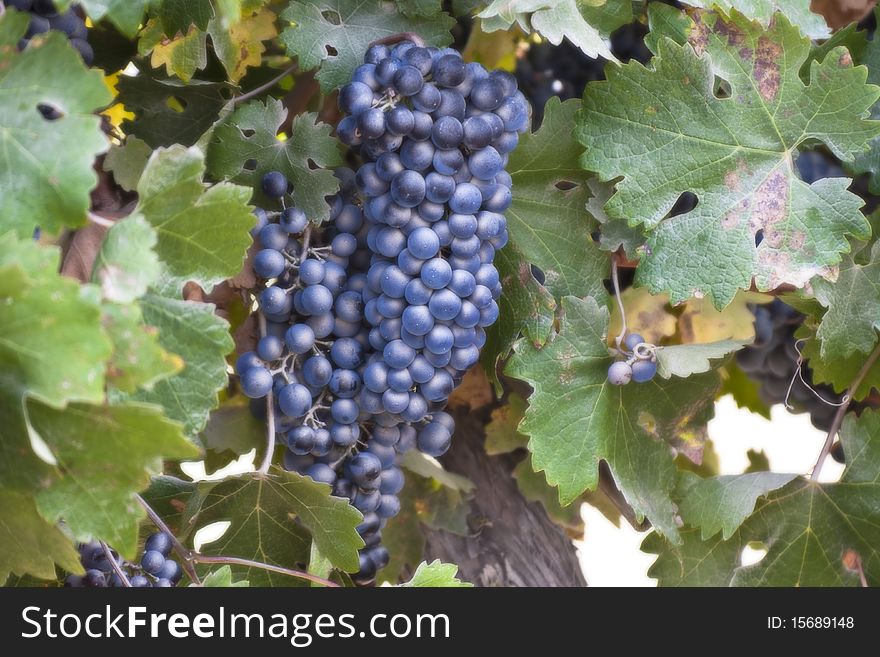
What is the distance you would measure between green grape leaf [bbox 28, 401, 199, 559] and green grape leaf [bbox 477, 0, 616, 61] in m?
0.50

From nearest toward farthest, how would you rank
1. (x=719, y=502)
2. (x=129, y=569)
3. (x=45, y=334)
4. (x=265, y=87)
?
(x=45, y=334)
(x=129, y=569)
(x=265, y=87)
(x=719, y=502)

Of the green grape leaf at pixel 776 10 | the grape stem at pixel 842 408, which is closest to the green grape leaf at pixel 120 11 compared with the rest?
the green grape leaf at pixel 776 10

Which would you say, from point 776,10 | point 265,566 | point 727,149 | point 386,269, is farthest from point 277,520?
point 776,10

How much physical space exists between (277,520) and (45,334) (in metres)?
0.43

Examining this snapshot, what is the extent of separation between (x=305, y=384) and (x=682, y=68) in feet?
1.75

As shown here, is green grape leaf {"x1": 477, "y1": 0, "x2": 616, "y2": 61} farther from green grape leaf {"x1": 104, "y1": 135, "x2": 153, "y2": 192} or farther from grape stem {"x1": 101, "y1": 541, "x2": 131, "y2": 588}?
grape stem {"x1": 101, "y1": 541, "x2": 131, "y2": 588}

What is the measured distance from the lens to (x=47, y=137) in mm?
752

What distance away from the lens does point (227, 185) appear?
0.84 m

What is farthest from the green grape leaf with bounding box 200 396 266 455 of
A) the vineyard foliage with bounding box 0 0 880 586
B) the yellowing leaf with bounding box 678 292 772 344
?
the yellowing leaf with bounding box 678 292 772 344

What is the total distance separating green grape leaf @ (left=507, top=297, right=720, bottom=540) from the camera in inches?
41.7

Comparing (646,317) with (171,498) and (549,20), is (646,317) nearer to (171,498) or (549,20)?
(549,20)

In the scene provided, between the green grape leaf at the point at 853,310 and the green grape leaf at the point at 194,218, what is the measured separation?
2.24 feet
